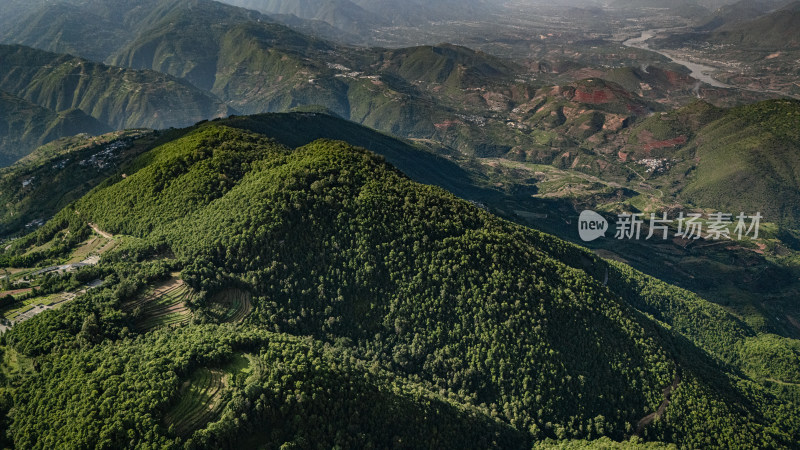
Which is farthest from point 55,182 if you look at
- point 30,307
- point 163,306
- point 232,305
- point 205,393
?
point 205,393

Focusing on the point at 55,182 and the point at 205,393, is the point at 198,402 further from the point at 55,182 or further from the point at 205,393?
the point at 55,182

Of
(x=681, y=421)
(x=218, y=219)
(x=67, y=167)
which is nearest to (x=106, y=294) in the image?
(x=218, y=219)

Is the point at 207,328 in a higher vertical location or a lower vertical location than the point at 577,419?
higher

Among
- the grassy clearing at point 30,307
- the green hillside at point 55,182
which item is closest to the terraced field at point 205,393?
the grassy clearing at point 30,307

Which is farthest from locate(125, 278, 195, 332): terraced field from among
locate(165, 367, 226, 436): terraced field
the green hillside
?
the green hillside

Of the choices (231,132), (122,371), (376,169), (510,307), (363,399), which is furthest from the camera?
(231,132)

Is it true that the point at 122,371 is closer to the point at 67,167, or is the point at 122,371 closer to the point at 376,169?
the point at 376,169
